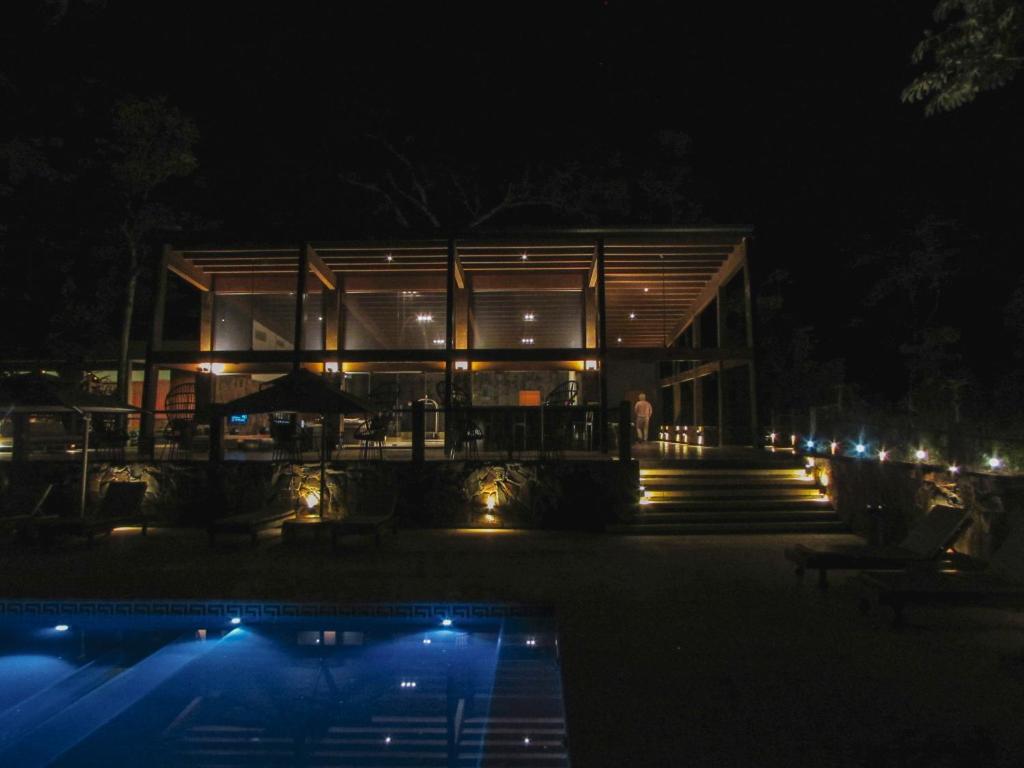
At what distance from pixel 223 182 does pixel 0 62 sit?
24.5 feet

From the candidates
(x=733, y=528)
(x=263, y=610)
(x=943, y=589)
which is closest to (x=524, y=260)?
(x=733, y=528)

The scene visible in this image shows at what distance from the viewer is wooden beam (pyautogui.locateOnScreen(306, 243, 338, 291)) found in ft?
49.3

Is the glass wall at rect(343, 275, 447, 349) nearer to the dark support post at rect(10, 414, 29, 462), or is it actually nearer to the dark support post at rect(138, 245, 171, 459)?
the dark support post at rect(138, 245, 171, 459)

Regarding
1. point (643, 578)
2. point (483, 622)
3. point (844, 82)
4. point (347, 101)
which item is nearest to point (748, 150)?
point (844, 82)

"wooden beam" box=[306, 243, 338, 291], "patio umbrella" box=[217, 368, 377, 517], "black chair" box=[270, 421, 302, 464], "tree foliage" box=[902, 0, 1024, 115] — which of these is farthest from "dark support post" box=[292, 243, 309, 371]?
"tree foliage" box=[902, 0, 1024, 115]

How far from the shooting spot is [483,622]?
601 cm

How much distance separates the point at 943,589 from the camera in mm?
5492

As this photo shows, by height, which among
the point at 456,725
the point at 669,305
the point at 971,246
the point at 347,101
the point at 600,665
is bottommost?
the point at 456,725

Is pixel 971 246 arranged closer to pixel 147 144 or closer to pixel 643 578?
pixel 643 578

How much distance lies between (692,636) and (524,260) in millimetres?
11891

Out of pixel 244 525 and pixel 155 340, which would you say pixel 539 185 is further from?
pixel 244 525

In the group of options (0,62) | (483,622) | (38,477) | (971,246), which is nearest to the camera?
(483,622)

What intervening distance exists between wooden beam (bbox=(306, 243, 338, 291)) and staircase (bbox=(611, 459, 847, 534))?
8647 mm

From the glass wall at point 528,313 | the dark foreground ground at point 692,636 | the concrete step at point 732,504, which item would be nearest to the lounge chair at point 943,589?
the dark foreground ground at point 692,636
